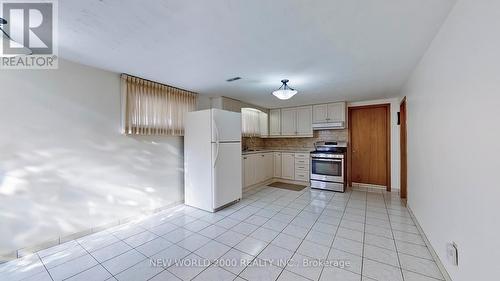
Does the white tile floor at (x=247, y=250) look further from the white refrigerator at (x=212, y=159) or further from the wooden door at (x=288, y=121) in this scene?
the wooden door at (x=288, y=121)

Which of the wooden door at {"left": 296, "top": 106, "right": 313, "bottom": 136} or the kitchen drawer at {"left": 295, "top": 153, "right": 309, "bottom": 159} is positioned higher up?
the wooden door at {"left": 296, "top": 106, "right": 313, "bottom": 136}

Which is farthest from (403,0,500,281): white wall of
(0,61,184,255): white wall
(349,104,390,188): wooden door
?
(0,61,184,255): white wall

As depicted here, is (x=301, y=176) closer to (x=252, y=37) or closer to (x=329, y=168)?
(x=329, y=168)

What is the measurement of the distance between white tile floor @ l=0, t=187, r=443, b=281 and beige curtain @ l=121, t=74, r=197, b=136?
1460 millimetres

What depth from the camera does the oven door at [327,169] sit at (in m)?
4.50

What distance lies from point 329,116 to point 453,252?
3.89m

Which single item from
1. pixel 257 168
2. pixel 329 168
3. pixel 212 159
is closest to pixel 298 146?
pixel 329 168

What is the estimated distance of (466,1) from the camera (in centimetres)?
131

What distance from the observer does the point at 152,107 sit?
324cm

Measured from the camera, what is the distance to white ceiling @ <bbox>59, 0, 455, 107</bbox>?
1.47 m

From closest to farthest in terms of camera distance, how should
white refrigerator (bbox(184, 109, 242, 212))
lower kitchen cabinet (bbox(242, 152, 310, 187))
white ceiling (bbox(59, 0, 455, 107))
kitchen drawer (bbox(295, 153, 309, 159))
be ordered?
1. white ceiling (bbox(59, 0, 455, 107))
2. white refrigerator (bbox(184, 109, 242, 212))
3. lower kitchen cabinet (bbox(242, 152, 310, 187))
4. kitchen drawer (bbox(295, 153, 309, 159))

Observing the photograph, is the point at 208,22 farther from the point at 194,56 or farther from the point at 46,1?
the point at 46,1

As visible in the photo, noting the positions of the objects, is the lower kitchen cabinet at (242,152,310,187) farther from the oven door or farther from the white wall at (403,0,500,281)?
the white wall at (403,0,500,281)

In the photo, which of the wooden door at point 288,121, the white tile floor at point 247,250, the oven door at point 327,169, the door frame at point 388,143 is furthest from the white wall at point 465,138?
the wooden door at point 288,121
